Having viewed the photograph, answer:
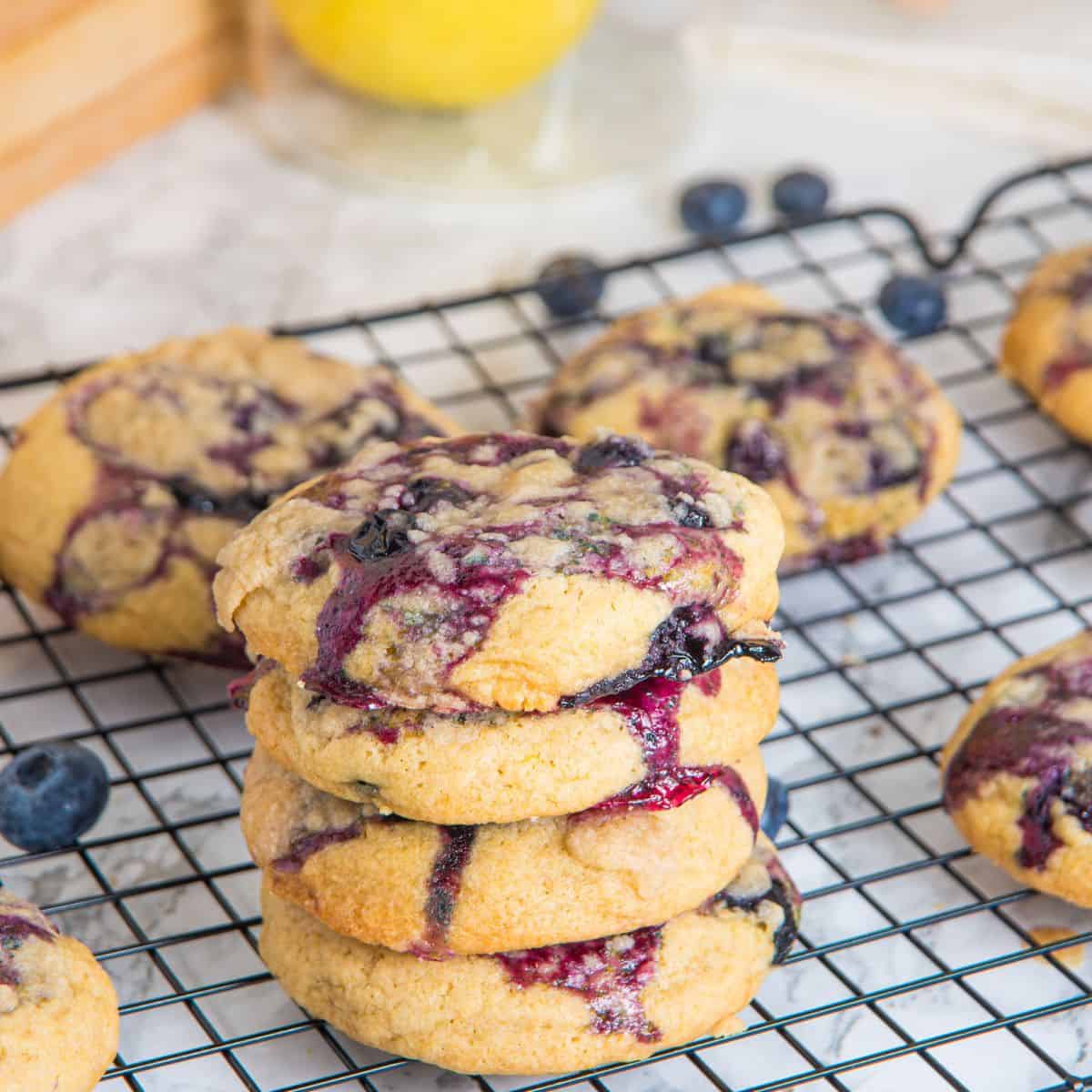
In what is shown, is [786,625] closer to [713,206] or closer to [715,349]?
[715,349]

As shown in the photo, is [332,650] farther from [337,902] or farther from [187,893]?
[187,893]

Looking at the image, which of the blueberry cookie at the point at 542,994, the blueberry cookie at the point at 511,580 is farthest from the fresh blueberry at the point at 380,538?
the blueberry cookie at the point at 542,994

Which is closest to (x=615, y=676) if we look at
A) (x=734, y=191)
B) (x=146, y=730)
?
(x=146, y=730)

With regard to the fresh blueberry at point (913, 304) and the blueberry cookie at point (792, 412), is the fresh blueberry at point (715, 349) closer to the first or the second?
the blueberry cookie at point (792, 412)

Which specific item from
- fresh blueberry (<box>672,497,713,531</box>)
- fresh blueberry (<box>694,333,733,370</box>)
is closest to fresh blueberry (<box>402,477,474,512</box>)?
fresh blueberry (<box>672,497,713,531</box>)

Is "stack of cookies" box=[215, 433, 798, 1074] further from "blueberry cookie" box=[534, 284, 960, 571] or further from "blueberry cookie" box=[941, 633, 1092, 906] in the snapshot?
"blueberry cookie" box=[534, 284, 960, 571]

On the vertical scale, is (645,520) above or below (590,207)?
above
